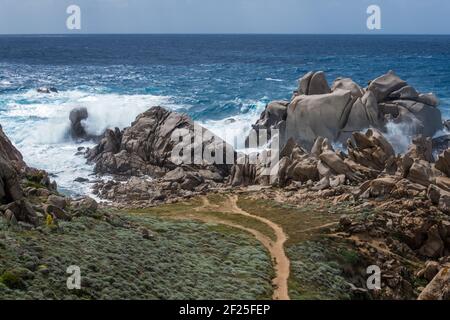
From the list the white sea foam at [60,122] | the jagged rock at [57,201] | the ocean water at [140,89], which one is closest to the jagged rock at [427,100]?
the ocean water at [140,89]

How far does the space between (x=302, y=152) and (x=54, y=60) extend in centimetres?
14283

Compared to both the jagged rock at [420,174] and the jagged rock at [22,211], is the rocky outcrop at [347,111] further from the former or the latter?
the jagged rock at [22,211]

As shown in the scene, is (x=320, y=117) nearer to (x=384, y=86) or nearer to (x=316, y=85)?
(x=316, y=85)

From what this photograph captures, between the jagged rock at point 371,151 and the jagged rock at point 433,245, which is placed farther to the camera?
the jagged rock at point 371,151

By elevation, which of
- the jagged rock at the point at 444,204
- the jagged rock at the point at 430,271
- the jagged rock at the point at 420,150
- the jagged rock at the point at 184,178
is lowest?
the jagged rock at the point at 430,271

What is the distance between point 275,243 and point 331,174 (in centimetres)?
1306

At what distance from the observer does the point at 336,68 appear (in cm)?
13788

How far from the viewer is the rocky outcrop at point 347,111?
57906 millimetres

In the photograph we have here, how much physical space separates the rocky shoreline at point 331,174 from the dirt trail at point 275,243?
3.49 metres

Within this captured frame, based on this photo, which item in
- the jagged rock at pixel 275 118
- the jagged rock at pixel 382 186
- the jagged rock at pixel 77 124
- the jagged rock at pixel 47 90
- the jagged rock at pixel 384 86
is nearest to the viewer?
the jagged rock at pixel 382 186

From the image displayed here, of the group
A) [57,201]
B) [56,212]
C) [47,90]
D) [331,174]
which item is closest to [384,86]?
[331,174]

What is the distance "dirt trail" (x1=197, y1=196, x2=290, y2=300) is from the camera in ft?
91.1
